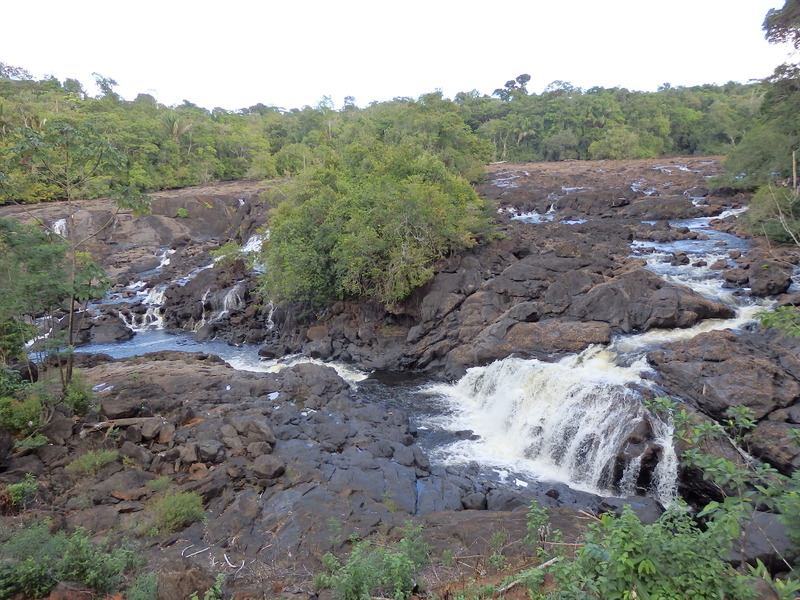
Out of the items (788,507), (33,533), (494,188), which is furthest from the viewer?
(494,188)

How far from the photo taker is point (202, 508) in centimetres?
830

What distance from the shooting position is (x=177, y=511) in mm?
7902

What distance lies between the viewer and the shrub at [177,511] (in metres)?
7.72

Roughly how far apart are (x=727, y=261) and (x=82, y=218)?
38.5 m

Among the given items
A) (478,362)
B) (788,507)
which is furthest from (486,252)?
(788,507)

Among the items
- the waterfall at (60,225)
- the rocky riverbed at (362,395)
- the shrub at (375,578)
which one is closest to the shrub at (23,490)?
the rocky riverbed at (362,395)

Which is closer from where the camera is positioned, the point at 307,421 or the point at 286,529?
the point at 286,529

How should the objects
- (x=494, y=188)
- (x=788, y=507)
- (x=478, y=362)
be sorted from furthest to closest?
(x=494, y=188) < (x=478, y=362) < (x=788, y=507)

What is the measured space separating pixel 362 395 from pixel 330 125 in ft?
155

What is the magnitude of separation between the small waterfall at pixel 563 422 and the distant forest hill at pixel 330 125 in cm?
2331

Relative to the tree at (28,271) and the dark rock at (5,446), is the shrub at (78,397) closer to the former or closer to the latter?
the tree at (28,271)

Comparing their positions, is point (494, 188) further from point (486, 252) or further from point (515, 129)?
point (515, 129)

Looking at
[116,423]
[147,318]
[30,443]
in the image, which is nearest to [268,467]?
[116,423]

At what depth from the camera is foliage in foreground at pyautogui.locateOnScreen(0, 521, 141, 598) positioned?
4.90 metres
